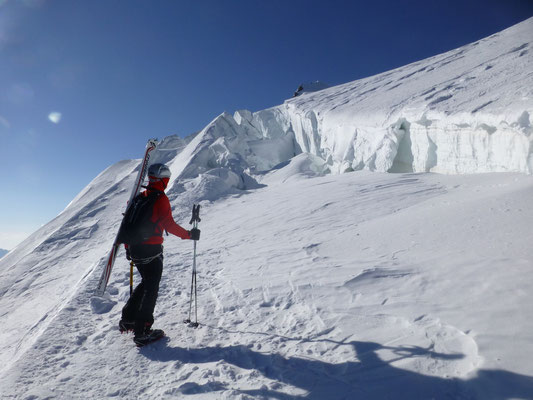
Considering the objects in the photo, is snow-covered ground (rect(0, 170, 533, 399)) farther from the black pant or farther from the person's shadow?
the black pant

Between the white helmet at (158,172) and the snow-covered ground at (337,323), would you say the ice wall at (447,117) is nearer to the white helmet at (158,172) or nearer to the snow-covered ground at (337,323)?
the snow-covered ground at (337,323)

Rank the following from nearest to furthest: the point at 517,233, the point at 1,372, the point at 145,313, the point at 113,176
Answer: the point at 1,372
the point at 145,313
the point at 517,233
the point at 113,176

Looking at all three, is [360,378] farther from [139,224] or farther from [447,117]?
[447,117]

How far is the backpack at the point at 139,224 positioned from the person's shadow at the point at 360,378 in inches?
46.3

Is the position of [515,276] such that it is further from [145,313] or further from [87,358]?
[87,358]

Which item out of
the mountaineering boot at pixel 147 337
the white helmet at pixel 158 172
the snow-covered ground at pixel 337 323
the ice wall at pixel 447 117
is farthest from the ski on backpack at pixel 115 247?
the ice wall at pixel 447 117

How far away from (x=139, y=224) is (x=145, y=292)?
74 cm

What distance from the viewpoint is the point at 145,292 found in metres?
3.24

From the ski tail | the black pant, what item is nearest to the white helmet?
the black pant

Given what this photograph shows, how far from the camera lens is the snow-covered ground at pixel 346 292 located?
96.1 inches

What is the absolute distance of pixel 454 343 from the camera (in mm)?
2520

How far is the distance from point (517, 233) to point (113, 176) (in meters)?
24.5

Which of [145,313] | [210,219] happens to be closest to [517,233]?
[145,313]

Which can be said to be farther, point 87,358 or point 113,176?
point 113,176
